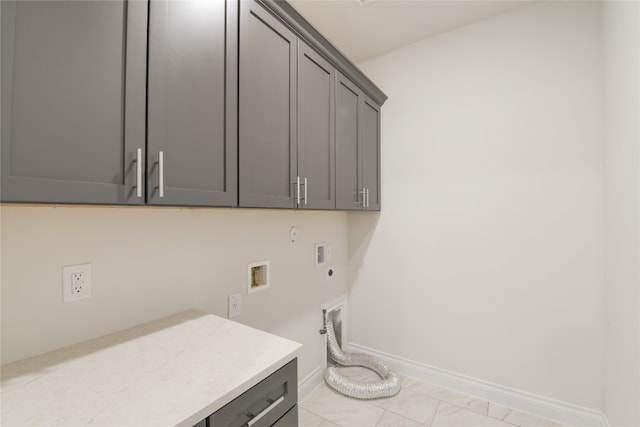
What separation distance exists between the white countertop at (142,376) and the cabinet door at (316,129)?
0.76m

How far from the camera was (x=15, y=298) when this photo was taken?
2.82 feet

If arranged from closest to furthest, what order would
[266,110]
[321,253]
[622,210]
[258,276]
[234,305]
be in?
[266,110], [622,210], [234,305], [258,276], [321,253]

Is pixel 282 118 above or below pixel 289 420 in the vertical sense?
above

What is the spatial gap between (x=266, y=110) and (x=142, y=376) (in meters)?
1.09

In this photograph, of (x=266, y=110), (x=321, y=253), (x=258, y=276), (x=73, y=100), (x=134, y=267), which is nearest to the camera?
(x=73, y=100)

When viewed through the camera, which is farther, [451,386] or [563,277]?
[451,386]

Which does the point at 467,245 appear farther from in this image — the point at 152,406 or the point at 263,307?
the point at 152,406

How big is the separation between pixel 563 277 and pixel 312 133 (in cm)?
188

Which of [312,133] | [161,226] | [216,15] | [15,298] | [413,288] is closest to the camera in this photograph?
[15,298]

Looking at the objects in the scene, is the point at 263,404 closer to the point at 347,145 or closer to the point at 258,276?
the point at 258,276

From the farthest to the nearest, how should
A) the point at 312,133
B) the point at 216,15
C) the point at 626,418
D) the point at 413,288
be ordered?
the point at 413,288, the point at 312,133, the point at 626,418, the point at 216,15

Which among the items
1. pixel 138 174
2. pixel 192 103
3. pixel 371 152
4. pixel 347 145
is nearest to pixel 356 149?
pixel 347 145

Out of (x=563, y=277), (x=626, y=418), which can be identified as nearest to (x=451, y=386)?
(x=626, y=418)

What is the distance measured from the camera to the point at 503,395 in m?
1.99
